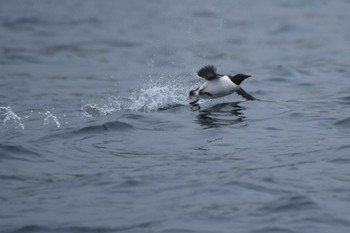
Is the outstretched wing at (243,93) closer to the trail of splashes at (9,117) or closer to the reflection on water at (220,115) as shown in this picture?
the reflection on water at (220,115)

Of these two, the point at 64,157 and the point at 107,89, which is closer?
the point at 64,157

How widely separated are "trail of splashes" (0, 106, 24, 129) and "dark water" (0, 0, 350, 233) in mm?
49

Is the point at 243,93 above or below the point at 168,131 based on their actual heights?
above

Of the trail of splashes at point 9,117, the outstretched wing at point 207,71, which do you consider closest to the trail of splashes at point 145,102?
the outstretched wing at point 207,71

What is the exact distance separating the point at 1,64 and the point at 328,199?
40.2 ft

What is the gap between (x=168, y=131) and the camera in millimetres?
12797

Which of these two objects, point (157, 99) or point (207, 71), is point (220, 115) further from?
point (157, 99)

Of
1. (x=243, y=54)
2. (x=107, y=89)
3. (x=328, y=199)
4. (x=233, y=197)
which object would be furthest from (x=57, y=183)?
(x=243, y=54)

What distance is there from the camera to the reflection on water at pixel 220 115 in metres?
13.1

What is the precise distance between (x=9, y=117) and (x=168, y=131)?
2.86 m

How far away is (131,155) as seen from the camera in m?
11.3

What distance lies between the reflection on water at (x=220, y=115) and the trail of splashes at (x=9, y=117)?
2751 mm

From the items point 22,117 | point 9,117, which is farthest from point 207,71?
point 9,117

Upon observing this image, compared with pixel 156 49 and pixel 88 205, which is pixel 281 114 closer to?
pixel 88 205
